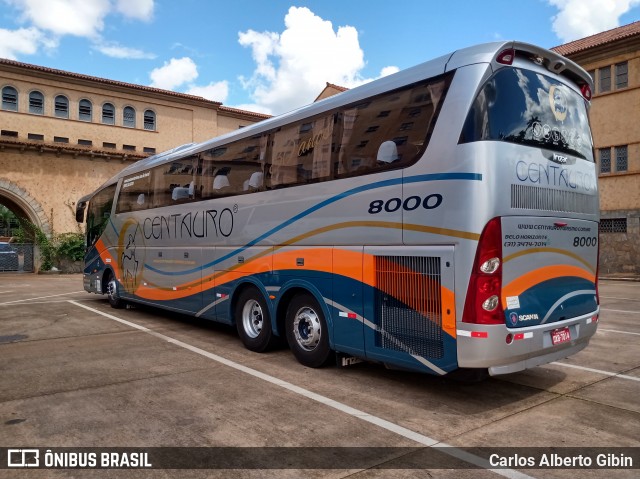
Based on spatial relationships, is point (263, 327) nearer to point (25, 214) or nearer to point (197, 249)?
point (197, 249)

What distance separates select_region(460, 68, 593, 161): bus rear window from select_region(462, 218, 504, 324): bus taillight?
36.6 inches

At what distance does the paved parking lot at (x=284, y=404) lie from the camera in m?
4.28

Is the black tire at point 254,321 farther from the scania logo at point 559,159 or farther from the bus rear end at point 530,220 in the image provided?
the scania logo at point 559,159

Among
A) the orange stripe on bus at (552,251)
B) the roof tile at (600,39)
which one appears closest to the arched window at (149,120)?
the roof tile at (600,39)

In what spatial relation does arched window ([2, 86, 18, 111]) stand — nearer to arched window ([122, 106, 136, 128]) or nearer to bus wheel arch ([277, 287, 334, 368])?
arched window ([122, 106, 136, 128])

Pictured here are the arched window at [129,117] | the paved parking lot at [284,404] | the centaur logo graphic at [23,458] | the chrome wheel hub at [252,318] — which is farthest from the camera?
the arched window at [129,117]

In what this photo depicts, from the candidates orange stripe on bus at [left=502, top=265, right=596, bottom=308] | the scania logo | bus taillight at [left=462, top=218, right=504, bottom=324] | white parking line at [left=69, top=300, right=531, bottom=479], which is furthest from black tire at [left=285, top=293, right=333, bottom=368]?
the scania logo

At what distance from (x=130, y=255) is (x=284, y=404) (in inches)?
316

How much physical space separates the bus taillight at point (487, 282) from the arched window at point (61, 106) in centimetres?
3527

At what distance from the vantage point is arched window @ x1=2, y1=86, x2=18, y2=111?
31.6 metres

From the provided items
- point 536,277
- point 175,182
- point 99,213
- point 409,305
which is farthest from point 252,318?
point 99,213

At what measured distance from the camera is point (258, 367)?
6.83m

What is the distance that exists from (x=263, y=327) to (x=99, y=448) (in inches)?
141

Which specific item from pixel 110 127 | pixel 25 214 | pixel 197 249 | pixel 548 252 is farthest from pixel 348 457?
pixel 110 127
